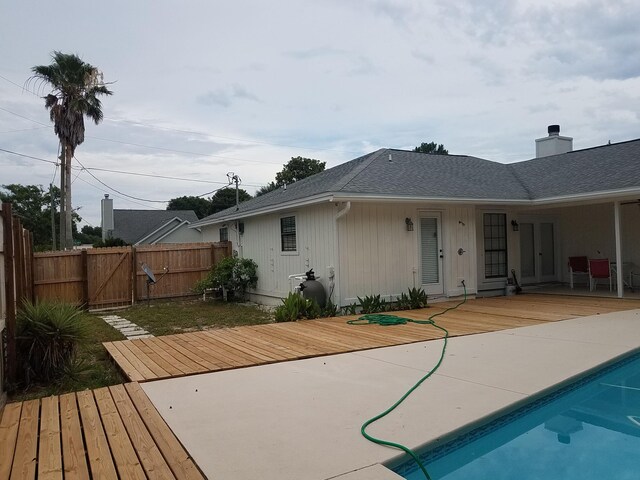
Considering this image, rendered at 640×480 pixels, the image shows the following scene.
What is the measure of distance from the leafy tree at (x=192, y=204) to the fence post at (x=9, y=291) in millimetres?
47966

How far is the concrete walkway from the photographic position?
8.54m

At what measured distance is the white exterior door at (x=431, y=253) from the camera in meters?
10.6

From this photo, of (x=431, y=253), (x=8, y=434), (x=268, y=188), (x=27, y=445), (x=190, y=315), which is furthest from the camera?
(x=268, y=188)

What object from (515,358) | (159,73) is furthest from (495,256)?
(159,73)

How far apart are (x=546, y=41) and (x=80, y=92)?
1958 cm

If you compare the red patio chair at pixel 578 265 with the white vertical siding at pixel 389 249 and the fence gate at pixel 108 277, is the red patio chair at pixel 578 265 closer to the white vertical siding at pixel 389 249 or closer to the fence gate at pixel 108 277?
the white vertical siding at pixel 389 249

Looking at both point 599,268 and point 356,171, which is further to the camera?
point 599,268

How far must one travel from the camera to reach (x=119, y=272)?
44.1ft

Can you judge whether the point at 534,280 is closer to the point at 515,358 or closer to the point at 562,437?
the point at 515,358

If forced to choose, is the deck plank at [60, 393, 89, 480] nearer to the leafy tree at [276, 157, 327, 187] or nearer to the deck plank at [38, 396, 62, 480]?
the deck plank at [38, 396, 62, 480]

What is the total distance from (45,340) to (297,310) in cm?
467

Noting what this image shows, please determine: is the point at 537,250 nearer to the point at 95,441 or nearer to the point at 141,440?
the point at 141,440

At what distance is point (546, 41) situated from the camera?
11039mm

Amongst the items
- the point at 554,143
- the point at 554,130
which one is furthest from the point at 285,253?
the point at 554,130
